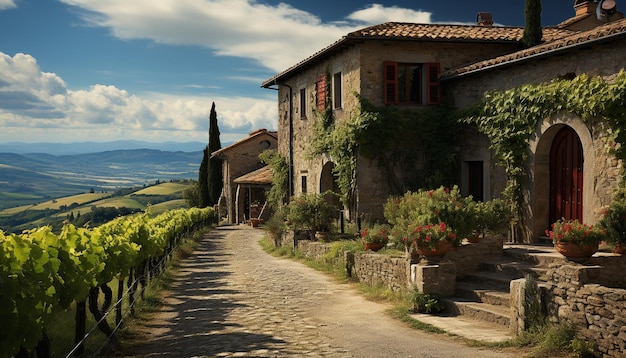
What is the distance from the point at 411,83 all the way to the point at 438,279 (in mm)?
9006

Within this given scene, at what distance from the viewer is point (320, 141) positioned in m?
19.7

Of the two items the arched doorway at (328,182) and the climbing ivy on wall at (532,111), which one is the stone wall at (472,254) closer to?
the climbing ivy on wall at (532,111)

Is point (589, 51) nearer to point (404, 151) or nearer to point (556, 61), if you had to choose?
point (556, 61)

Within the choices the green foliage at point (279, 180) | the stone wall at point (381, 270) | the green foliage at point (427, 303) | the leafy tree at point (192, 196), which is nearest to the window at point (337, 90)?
the green foliage at point (279, 180)

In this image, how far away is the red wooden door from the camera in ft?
40.1

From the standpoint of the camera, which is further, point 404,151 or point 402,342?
point 404,151

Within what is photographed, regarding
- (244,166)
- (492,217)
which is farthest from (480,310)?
(244,166)

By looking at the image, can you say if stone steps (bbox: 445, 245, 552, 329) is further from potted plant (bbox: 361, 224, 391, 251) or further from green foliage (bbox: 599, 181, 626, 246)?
potted plant (bbox: 361, 224, 391, 251)

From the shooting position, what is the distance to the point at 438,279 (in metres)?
9.51

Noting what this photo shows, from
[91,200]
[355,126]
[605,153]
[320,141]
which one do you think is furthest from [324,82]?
[91,200]

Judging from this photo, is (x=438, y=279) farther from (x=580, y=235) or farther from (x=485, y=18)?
(x=485, y=18)

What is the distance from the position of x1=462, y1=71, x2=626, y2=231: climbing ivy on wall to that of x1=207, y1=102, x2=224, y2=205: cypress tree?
29.2 m

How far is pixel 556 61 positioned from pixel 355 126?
20.0ft

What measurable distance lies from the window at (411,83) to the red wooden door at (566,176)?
4.86 metres
